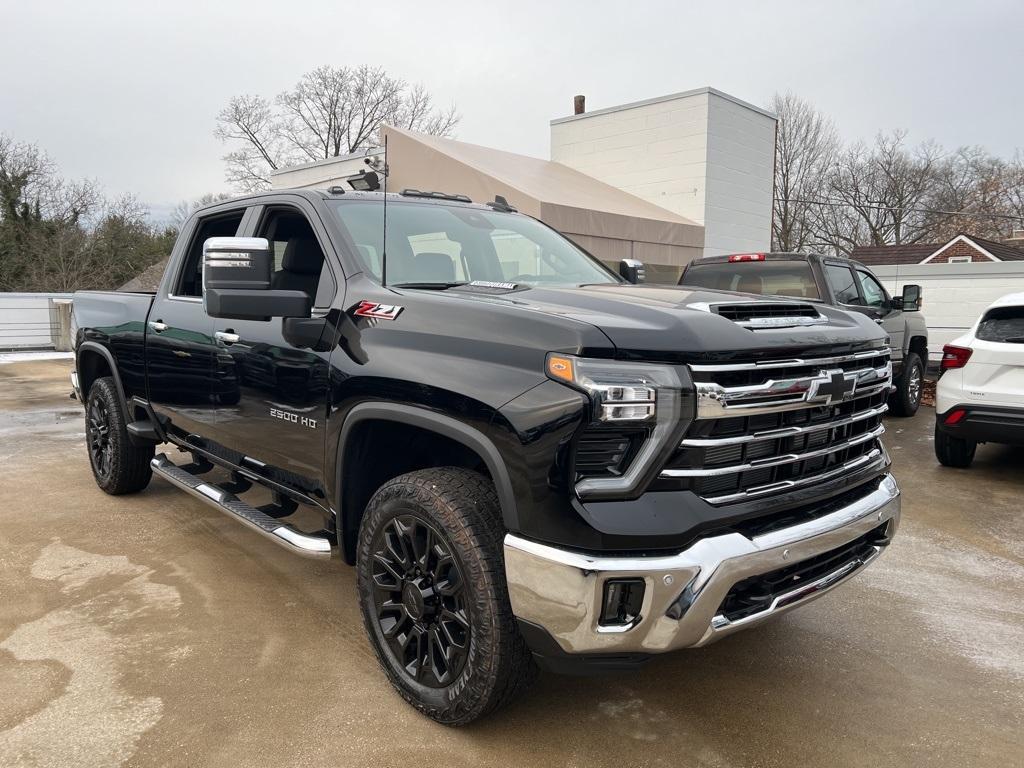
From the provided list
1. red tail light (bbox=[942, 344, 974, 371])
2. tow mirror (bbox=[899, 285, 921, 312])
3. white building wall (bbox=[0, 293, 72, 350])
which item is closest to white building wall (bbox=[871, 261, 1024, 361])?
tow mirror (bbox=[899, 285, 921, 312])

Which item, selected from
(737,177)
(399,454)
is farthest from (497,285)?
(737,177)

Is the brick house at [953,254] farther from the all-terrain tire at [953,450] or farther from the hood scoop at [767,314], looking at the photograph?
the hood scoop at [767,314]

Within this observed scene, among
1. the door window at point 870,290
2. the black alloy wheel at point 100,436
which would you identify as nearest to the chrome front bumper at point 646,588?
the black alloy wheel at point 100,436

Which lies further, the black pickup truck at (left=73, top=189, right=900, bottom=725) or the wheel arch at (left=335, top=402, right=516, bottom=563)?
the wheel arch at (left=335, top=402, right=516, bottom=563)

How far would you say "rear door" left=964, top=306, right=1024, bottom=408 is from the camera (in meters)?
5.84

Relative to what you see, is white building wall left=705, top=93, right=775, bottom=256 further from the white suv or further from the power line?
the power line

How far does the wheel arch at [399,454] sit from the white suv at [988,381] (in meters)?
4.81

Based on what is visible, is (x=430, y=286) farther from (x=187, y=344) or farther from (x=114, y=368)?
(x=114, y=368)

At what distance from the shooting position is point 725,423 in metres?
2.36

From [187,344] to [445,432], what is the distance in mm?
2232

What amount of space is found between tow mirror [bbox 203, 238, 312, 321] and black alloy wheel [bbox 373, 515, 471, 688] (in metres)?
0.97

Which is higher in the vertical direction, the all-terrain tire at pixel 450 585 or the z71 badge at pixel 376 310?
the z71 badge at pixel 376 310

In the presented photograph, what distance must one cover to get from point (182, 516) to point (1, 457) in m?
2.88

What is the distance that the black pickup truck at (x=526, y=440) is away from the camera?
87.7 inches
